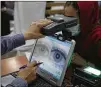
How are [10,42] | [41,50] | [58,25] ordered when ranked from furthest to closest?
[41,50]
[10,42]
[58,25]

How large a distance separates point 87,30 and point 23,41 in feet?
1.47

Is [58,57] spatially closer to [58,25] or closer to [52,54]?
[52,54]

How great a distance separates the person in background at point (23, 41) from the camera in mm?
1112

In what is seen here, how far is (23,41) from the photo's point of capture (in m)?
1.22

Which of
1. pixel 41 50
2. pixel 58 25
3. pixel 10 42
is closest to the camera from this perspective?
pixel 58 25

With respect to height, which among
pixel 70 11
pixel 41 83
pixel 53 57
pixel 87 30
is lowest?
pixel 41 83

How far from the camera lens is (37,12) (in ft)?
9.39

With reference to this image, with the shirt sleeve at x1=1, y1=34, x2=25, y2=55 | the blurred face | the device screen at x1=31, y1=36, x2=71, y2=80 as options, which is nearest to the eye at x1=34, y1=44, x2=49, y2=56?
the device screen at x1=31, y1=36, x2=71, y2=80

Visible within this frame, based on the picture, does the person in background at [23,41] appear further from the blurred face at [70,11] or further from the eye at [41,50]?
the blurred face at [70,11]

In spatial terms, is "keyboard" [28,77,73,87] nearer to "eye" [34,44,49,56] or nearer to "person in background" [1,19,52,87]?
"person in background" [1,19,52,87]

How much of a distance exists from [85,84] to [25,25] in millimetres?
1868

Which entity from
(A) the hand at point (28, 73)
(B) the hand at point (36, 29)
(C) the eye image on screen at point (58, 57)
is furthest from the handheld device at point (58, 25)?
(A) the hand at point (28, 73)

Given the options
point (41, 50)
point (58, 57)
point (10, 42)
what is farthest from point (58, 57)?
point (10, 42)

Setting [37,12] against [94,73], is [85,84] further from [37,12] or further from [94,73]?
[37,12]
